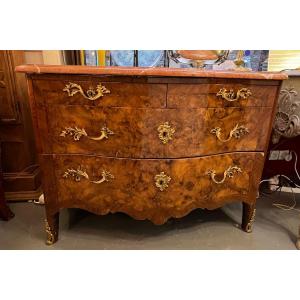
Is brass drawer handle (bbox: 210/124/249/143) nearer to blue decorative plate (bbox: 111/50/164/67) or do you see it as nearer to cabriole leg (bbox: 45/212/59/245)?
blue decorative plate (bbox: 111/50/164/67)

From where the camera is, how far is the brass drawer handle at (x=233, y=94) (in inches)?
A: 39.9

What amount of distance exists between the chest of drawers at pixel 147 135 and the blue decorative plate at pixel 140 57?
669mm

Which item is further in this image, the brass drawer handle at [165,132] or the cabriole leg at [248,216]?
the cabriole leg at [248,216]

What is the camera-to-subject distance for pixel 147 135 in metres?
1.02

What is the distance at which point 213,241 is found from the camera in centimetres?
132

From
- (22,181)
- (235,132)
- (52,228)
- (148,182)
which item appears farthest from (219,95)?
(22,181)

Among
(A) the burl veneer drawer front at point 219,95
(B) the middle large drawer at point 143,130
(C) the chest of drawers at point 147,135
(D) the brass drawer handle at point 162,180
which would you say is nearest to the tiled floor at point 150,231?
(C) the chest of drawers at point 147,135

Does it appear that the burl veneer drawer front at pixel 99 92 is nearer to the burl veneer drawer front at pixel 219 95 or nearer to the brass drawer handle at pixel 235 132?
the burl veneer drawer front at pixel 219 95

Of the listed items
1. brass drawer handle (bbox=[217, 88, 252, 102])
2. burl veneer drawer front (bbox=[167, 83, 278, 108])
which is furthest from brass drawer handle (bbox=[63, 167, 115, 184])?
brass drawer handle (bbox=[217, 88, 252, 102])

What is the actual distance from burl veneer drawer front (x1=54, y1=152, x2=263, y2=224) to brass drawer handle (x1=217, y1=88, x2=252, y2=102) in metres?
0.28

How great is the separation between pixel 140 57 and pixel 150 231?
3.61 feet

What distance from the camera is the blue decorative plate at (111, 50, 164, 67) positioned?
1.53 metres

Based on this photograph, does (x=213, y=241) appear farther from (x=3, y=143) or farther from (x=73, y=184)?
(x=3, y=143)

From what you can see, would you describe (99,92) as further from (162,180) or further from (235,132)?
(235,132)
